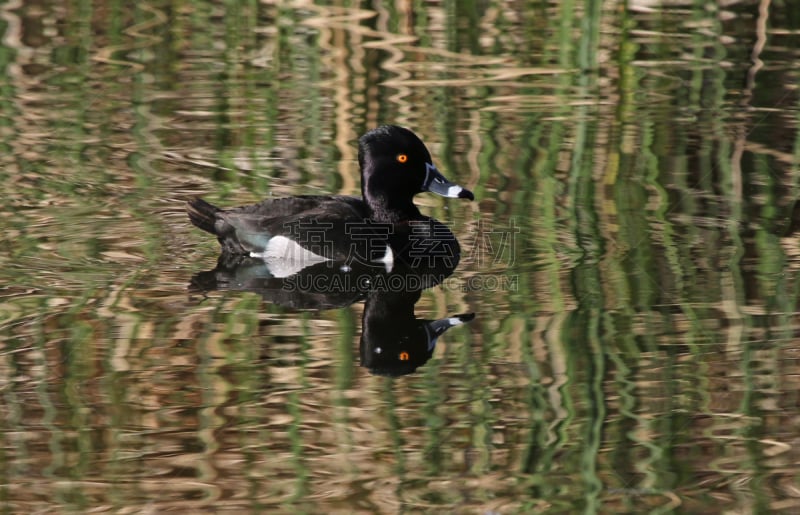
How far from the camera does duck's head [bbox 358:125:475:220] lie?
7789 mm

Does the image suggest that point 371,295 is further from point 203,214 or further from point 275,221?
point 203,214

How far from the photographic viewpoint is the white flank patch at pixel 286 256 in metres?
7.46

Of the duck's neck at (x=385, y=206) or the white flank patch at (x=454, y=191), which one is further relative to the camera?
the duck's neck at (x=385, y=206)

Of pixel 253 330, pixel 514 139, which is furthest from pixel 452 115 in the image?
pixel 253 330

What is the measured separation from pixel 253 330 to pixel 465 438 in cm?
157

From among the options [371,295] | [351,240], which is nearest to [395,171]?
[351,240]

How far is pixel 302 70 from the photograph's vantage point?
1095cm

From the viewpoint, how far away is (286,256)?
24.7 ft

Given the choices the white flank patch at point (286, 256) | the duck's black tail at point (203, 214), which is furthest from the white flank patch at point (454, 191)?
the duck's black tail at point (203, 214)

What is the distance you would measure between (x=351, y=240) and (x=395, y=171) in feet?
1.92

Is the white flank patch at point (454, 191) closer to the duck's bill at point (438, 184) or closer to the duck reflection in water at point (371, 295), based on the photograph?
the duck's bill at point (438, 184)

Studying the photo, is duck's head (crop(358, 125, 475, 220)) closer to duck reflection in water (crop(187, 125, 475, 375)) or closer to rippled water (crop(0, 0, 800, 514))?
duck reflection in water (crop(187, 125, 475, 375))

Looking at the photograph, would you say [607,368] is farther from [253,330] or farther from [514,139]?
[514,139]

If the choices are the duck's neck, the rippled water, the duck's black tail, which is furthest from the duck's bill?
the duck's black tail
